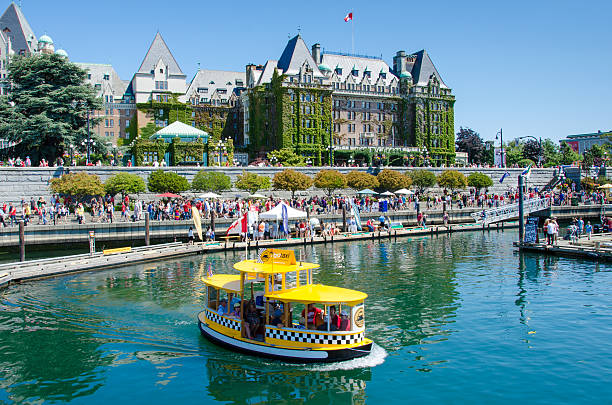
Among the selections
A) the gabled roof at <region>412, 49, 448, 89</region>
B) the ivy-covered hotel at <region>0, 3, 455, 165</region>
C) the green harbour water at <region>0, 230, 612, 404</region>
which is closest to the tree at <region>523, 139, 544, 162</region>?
the ivy-covered hotel at <region>0, 3, 455, 165</region>

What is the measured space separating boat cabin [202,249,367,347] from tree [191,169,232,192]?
39.0 m

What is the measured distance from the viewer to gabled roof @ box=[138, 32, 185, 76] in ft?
310

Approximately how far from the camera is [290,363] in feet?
56.2

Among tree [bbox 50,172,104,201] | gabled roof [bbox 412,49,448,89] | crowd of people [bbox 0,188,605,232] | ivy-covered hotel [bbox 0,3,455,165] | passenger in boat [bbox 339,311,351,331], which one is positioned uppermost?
gabled roof [bbox 412,49,448,89]

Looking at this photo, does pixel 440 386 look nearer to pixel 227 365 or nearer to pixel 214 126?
pixel 227 365

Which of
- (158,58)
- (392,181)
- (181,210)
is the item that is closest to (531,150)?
(392,181)

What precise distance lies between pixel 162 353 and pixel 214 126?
84340 millimetres

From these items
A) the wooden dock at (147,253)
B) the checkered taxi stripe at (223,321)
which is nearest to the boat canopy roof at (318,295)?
the checkered taxi stripe at (223,321)

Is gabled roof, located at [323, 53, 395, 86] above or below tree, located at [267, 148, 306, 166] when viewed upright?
above

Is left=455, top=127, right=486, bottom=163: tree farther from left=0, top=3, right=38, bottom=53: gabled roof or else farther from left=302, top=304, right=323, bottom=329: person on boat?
left=302, top=304, right=323, bottom=329: person on boat

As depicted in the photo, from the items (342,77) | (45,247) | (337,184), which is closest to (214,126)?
(342,77)

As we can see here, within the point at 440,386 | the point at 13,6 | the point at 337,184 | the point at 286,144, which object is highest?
the point at 13,6

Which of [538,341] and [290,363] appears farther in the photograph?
[538,341]

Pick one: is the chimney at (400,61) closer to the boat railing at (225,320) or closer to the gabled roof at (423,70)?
the gabled roof at (423,70)
